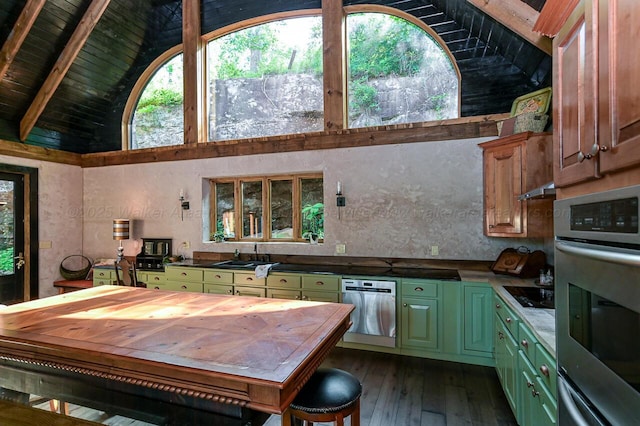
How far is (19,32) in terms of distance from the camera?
374 centimetres

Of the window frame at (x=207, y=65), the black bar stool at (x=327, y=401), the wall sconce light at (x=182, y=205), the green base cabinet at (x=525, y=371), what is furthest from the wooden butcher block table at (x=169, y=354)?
the window frame at (x=207, y=65)

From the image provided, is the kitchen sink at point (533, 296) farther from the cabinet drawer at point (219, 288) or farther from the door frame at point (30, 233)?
the door frame at point (30, 233)

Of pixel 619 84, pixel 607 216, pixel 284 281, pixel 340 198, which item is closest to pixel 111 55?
pixel 340 198

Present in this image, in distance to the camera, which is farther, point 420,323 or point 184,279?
point 184,279

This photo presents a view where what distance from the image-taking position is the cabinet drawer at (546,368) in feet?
4.42

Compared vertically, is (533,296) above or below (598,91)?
below

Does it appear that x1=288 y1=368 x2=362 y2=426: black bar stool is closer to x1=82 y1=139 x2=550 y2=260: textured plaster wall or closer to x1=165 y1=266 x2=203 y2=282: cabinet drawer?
x1=82 y1=139 x2=550 y2=260: textured plaster wall

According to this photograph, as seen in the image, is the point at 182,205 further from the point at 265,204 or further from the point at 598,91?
the point at 598,91

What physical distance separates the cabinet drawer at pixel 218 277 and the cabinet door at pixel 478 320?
8.80ft

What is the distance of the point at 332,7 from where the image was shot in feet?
13.5

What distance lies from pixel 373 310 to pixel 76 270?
196 inches

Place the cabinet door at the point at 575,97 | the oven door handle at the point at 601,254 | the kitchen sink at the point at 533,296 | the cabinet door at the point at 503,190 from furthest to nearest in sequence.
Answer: the cabinet door at the point at 503,190
the kitchen sink at the point at 533,296
the cabinet door at the point at 575,97
the oven door handle at the point at 601,254

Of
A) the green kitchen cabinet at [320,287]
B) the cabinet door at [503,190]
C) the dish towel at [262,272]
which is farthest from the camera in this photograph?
the dish towel at [262,272]

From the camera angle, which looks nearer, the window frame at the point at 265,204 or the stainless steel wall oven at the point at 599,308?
the stainless steel wall oven at the point at 599,308
